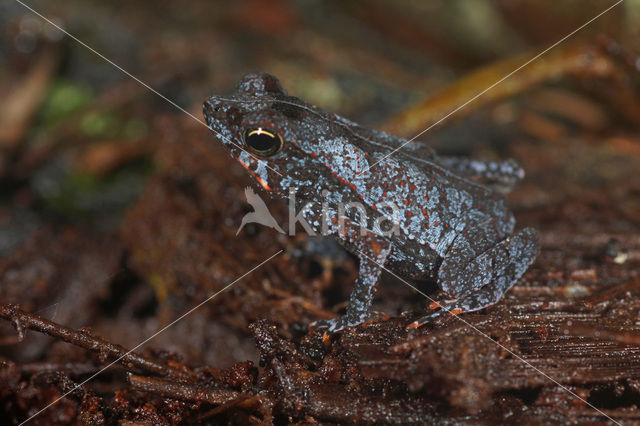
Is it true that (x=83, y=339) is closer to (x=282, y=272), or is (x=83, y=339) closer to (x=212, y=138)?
(x=282, y=272)

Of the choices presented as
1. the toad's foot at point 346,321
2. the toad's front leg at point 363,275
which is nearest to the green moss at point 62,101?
the toad's front leg at point 363,275

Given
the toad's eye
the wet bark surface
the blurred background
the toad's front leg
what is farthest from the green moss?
the toad's front leg

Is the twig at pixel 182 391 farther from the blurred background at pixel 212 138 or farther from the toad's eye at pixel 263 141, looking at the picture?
the toad's eye at pixel 263 141

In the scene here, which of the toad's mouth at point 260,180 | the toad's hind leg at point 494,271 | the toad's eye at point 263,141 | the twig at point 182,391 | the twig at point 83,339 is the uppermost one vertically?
the toad's eye at point 263,141

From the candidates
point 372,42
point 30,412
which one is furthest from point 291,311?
point 372,42

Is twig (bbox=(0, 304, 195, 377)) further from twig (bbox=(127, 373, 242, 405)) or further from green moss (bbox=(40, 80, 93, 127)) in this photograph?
green moss (bbox=(40, 80, 93, 127))

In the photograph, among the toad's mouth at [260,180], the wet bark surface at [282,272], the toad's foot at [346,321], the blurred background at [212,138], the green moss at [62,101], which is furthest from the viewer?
the green moss at [62,101]

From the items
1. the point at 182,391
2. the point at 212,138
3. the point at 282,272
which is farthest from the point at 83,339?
the point at 212,138

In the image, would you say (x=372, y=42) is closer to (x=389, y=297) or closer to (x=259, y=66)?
(x=259, y=66)
